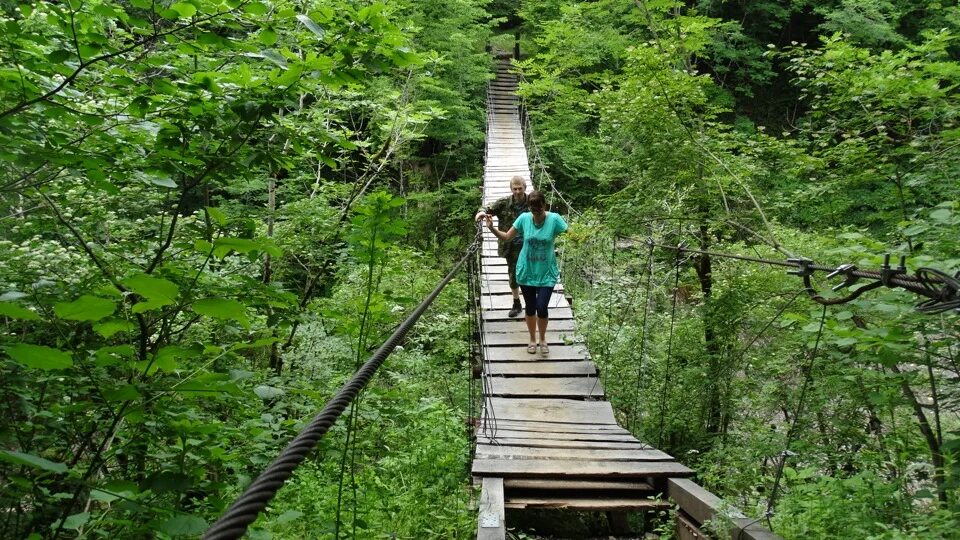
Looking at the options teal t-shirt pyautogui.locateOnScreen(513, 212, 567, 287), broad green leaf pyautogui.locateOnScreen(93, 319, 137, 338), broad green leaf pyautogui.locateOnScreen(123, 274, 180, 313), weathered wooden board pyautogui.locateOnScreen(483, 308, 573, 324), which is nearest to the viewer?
broad green leaf pyautogui.locateOnScreen(123, 274, 180, 313)

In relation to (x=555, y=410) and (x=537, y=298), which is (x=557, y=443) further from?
(x=537, y=298)

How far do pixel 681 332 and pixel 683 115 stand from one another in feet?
5.78

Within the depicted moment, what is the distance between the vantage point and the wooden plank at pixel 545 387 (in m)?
3.92

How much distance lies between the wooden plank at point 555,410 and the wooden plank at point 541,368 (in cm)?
32

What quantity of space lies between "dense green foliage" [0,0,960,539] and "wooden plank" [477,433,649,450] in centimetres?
33

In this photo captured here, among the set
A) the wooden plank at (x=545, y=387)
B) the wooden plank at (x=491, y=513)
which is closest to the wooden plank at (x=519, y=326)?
the wooden plank at (x=545, y=387)

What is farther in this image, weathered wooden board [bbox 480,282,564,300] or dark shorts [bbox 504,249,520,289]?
weathered wooden board [bbox 480,282,564,300]

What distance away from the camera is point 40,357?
78 centimetres

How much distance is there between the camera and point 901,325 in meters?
1.91

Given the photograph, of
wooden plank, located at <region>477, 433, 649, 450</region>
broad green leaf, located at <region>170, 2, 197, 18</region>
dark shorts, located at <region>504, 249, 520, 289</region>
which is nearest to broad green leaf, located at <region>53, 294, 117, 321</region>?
broad green leaf, located at <region>170, 2, 197, 18</region>

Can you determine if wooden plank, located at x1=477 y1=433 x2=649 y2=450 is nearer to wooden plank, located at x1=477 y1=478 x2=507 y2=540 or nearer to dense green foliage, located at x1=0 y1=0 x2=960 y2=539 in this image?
dense green foliage, located at x1=0 y1=0 x2=960 y2=539

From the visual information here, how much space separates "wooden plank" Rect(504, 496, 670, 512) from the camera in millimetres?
2703

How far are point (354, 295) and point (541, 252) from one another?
4.46 feet

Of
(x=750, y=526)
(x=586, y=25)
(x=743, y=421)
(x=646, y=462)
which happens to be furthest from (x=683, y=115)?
(x=586, y=25)
